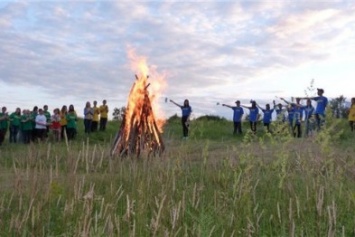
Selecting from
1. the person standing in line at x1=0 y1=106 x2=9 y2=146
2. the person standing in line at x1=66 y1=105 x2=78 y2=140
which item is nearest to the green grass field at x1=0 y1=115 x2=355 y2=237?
the person standing in line at x1=0 y1=106 x2=9 y2=146

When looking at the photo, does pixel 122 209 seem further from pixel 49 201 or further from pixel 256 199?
pixel 256 199

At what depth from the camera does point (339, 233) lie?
5316 millimetres

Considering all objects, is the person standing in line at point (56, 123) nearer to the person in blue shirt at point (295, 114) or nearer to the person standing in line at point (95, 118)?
the person standing in line at point (95, 118)

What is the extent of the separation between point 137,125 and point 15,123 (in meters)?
8.30

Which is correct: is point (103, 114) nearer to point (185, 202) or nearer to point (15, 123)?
point (15, 123)

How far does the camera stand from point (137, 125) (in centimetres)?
1306

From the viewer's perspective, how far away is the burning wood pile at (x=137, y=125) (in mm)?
12945

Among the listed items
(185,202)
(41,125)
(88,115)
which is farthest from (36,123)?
(185,202)

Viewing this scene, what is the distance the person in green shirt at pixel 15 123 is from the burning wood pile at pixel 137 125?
7.86 meters

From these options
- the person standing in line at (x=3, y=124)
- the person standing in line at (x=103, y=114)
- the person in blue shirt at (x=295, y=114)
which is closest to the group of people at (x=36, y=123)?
the person standing in line at (x=3, y=124)

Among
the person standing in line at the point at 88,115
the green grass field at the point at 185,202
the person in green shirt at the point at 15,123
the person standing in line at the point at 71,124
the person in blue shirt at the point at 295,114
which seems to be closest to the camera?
the green grass field at the point at 185,202

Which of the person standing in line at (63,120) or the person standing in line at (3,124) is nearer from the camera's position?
the person standing in line at (3,124)

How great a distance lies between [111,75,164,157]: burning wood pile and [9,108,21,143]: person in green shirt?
7.86 m

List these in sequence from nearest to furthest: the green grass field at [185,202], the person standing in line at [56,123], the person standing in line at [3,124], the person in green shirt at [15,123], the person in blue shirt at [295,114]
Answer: the green grass field at [185,202] → the person in blue shirt at [295,114] → the person standing in line at [3,124] → the person in green shirt at [15,123] → the person standing in line at [56,123]
